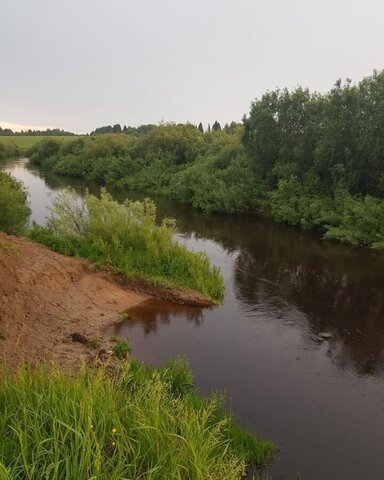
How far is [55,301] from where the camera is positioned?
14172 mm

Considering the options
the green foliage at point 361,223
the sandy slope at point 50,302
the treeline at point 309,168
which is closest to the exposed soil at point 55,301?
the sandy slope at point 50,302

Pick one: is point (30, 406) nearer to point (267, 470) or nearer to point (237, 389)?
point (267, 470)

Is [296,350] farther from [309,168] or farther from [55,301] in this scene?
[309,168]

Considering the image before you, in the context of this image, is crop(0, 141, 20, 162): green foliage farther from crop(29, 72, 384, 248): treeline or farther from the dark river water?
the dark river water

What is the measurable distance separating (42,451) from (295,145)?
31.9 metres

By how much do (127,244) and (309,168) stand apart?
19.3 m

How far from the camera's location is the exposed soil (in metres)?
11.0

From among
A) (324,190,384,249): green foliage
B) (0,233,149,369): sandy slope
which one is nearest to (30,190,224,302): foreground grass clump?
(0,233,149,369): sandy slope

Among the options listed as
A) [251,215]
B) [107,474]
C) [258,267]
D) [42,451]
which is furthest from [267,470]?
[251,215]

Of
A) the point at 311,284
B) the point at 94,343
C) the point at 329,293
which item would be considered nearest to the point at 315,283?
the point at 311,284

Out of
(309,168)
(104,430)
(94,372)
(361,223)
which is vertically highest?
(309,168)

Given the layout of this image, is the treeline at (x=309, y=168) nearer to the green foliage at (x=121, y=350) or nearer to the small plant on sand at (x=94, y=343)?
the green foliage at (x=121, y=350)

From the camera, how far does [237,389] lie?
10656 mm

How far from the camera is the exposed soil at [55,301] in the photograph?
1095 cm
